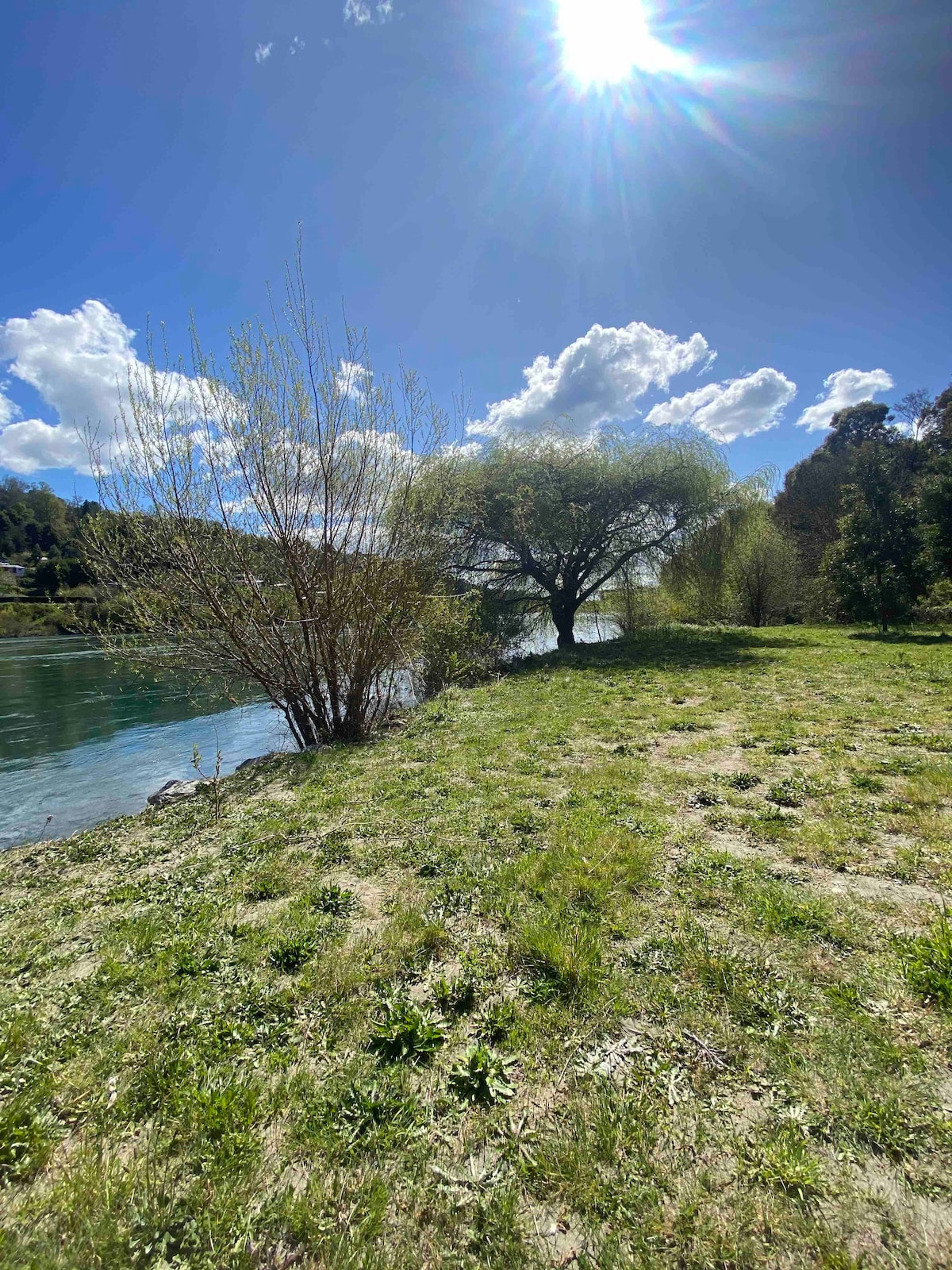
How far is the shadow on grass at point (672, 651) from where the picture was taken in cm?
1481

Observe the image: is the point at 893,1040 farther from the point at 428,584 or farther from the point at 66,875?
the point at 428,584

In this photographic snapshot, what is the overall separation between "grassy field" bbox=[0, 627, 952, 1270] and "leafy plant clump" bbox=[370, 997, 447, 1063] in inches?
0.5

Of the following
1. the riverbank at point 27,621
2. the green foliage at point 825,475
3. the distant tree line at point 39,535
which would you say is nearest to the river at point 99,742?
the riverbank at point 27,621

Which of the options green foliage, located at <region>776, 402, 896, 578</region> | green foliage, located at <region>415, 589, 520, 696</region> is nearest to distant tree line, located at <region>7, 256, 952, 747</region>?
green foliage, located at <region>415, 589, 520, 696</region>

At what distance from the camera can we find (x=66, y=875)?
4.59 meters

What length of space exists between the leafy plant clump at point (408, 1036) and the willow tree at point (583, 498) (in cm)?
1545

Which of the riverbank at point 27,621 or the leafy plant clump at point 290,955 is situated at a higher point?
the riverbank at point 27,621

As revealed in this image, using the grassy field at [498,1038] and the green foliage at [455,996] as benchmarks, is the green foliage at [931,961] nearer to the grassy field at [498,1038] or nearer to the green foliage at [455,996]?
the grassy field at [498,1038]

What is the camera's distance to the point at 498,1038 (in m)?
2.35

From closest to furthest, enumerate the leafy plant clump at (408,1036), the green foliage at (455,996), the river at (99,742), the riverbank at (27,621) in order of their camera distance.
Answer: the leafy plant clump at (408,1036) < the green foliage at (455,996) < the river at (99,742) < the riverbank at (27,621)

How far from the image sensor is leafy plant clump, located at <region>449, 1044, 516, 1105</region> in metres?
2.05

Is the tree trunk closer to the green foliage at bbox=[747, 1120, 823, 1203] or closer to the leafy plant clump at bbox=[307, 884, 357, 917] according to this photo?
the leafy plant clump at bbox=[307, 884, 357, 917]

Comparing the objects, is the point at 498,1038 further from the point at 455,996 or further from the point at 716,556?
the point at 716,556

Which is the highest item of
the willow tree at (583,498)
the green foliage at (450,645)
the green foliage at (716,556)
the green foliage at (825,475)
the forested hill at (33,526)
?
the forested hill at (33,526)
